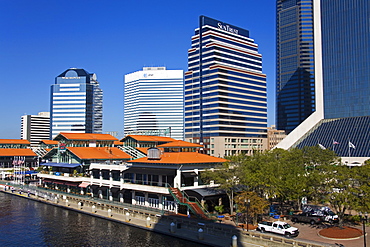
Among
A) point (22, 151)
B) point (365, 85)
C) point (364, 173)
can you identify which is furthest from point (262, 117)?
point (364, 173)

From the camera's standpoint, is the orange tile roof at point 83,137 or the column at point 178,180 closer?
the column at point 178,180

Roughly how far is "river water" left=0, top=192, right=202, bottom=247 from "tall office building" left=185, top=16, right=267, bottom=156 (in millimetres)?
104902

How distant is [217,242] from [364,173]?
2188cm

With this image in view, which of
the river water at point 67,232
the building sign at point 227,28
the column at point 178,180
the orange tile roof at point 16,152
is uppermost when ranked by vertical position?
the building sign at point 227,28

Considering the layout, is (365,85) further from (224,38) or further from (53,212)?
(53,212)

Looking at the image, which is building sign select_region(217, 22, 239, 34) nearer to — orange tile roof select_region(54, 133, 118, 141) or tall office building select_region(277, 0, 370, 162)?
tall office building select_region(277, 0, 370, 162)

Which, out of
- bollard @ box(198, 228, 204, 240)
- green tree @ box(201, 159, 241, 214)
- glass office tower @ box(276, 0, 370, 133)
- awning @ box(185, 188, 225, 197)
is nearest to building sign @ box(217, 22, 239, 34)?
glass office tower @ box(276, 0, 370, 133)

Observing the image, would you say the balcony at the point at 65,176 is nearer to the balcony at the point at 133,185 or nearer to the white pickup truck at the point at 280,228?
the balcony at the point at 133,185

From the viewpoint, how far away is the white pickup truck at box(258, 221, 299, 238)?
147 feet

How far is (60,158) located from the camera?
325ft

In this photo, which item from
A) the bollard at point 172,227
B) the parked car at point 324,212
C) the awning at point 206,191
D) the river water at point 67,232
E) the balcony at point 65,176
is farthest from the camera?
the balcony at point 65,176

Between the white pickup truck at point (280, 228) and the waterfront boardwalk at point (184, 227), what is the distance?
3225mm

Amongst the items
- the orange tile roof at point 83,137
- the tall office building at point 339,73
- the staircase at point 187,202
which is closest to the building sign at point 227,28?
the tall office building at point 339,73

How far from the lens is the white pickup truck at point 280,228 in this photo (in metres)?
44.7
